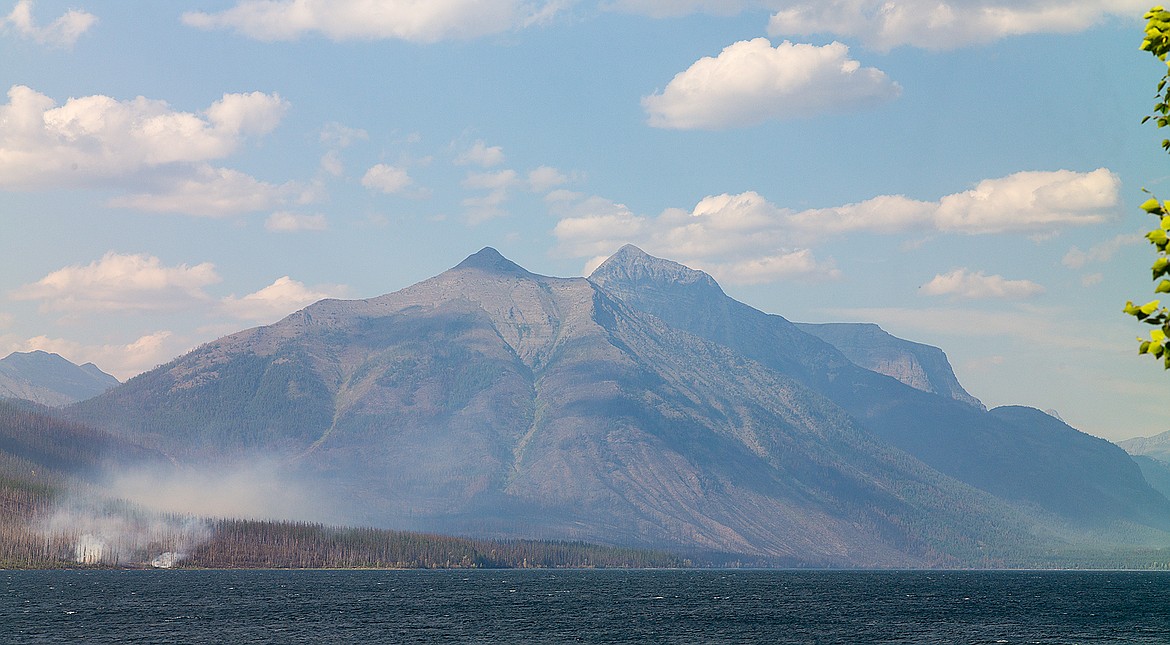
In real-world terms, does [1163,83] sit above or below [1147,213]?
above

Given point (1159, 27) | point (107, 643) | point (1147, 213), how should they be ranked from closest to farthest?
point (1147, 213) → point (1159, 27) → point (107, 643)

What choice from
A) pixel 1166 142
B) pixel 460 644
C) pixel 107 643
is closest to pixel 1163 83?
pixel 1166 142

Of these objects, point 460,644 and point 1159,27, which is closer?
point 1159,27

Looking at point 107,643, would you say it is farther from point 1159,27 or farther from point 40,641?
point 1159,27

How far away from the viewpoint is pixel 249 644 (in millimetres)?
198875

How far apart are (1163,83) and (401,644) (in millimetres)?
182165

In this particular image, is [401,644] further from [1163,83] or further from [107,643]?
[1163,83]

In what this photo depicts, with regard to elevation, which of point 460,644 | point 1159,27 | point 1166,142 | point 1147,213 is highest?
point 1159,27

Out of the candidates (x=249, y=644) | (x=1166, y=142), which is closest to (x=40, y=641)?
(x=249, y=644)

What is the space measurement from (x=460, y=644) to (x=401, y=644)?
919 centimetres

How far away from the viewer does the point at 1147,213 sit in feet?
87.9

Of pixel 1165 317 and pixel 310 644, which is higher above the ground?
pixel 1165 317

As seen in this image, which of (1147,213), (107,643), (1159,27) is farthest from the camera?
(107,643)

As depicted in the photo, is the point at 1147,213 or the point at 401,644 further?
the point at 401,644
